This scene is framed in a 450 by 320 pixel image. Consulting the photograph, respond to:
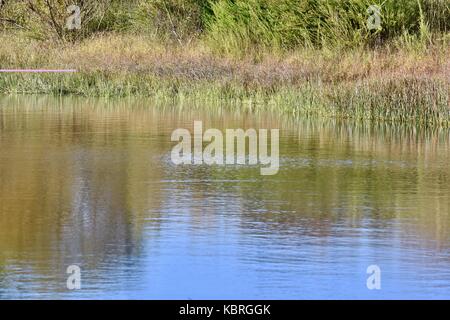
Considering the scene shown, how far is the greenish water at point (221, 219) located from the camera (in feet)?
27.9

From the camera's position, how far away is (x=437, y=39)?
25094mm

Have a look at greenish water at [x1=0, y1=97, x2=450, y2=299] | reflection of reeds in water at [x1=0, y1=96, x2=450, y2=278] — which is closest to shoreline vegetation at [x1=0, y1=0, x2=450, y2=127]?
reflection of reeds in water at [x1=0, y1=96, x2=450, y2=278]

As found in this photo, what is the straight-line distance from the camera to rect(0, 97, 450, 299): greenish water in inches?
335

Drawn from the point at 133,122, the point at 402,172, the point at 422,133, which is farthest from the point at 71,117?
the point at 402,172

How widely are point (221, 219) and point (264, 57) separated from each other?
1698 centimetres

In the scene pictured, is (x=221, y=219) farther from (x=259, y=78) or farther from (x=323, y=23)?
(x=323, y=23)

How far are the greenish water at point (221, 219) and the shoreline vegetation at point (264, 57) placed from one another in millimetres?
2930

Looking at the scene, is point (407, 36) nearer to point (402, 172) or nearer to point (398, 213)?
point (402, 172)

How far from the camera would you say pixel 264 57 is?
27.6 meters

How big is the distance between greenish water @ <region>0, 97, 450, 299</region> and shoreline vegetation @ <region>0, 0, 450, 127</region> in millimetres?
2930

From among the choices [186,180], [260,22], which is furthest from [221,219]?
[260,22]

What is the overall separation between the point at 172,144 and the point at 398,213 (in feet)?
19.8

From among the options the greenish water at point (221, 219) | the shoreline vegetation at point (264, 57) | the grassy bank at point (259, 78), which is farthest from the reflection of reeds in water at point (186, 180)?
the shoreline vegetation at point (264, 57)

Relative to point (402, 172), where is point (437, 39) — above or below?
above
